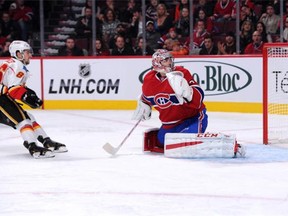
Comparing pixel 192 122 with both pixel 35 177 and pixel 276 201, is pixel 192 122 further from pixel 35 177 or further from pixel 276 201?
pixel 276 201

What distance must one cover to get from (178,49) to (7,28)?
2.85 metres

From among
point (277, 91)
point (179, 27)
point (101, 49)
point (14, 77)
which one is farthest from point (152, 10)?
point (14, 77)

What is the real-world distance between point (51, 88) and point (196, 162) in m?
4.87

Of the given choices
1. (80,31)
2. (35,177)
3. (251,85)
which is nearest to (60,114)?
(80,31)

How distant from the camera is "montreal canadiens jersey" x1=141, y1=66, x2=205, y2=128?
5.97 meters

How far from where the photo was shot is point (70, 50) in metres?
10.4

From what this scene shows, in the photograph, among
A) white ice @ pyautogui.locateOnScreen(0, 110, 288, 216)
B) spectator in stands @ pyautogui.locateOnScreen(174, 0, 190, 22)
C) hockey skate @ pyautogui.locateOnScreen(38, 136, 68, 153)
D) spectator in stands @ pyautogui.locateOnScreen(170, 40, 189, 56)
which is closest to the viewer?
white ice @ pyautogui.locateOnScreen(0, 110, 288, 216)

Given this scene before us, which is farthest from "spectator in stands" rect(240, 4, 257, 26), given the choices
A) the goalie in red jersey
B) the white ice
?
the goalie in red jersey

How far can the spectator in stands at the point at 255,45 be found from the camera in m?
9.62

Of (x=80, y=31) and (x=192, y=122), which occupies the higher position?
(x=80, y=31)

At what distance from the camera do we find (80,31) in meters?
10.7

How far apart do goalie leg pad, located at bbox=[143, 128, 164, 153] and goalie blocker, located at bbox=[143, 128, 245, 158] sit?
317mm

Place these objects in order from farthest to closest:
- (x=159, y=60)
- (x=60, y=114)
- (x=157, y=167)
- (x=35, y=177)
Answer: (x=60, y=114) → (x=159, y=60) → (x=157, y=167) → (x=35, y=177)

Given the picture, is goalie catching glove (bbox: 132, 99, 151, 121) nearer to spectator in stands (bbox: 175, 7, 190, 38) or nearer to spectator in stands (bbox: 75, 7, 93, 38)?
spectator in stands (bbox: 175, 7, 190, 38)
